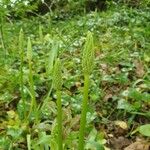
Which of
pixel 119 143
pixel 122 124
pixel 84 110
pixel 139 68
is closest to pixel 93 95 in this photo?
pixel 122 124

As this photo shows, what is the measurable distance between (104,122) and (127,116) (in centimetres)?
16

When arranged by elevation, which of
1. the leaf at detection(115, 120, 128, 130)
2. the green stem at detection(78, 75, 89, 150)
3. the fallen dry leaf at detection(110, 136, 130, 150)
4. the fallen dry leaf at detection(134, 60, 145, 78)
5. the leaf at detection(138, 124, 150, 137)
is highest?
the green stem at detection(78, 75, 89, 150)

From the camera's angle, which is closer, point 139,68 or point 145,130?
point 145,130

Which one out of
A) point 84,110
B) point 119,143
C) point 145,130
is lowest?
point 119,143

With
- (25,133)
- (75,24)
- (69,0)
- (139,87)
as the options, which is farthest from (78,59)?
(69,0)

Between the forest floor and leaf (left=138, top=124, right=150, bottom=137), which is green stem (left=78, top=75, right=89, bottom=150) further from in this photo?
leaf (left=138, top=124, right=150, bottom=137)

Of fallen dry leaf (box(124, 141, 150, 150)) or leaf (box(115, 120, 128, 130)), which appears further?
leaf (box(115, 120, 128, 130))

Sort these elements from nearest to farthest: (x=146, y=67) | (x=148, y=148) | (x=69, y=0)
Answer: (x=148, y=148) < (x=146, y=67) < (x=69, y=0)

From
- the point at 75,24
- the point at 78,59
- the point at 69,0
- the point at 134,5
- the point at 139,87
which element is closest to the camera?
the point at 139,87

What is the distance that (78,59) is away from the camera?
3426mm

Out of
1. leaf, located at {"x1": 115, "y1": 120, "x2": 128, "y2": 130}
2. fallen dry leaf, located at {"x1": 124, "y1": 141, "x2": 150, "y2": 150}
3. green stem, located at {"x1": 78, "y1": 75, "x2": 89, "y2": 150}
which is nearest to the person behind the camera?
green stem, located at {"x1": 78, "y1": 75, "x2": 89, "y2": 150}

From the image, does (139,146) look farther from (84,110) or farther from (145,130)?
(84,110)

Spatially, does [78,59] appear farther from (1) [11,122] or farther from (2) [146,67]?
(1) [11,122]

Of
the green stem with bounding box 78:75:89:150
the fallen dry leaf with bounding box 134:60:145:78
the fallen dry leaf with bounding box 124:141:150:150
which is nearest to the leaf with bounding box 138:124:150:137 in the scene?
the fallen dry leaf with bounding box 124:141:150:150
